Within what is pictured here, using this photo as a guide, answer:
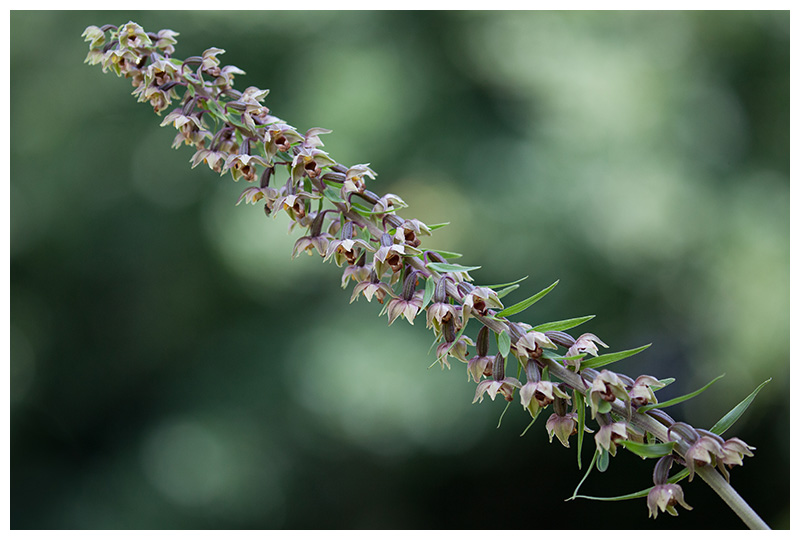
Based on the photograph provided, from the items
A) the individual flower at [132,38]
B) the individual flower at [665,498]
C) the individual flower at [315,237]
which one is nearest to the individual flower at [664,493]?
the individual flower at [665,498]

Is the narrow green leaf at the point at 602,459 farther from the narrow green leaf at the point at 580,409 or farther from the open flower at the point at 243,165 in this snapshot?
the open flower at the point at 243,165

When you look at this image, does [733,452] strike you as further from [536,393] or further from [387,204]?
[387,204]

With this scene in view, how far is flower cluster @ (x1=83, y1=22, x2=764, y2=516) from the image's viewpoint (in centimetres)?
34

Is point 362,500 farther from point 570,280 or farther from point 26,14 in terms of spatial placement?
point 26,14

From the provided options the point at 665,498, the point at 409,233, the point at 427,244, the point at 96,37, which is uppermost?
the point at 427,244


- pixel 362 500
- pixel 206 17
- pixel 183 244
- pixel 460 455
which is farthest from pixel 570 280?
pixel 206 17

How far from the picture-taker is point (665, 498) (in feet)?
1.17

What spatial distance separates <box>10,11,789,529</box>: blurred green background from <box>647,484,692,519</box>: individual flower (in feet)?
6.49

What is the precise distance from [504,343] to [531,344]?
1cm

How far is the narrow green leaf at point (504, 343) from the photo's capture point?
0.34 m

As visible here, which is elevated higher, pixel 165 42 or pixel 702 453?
pixel 165 42

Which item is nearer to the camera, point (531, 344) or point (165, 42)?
point (531, 344)

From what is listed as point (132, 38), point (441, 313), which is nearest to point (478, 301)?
point (441, 313)

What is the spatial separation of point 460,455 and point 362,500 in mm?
495
